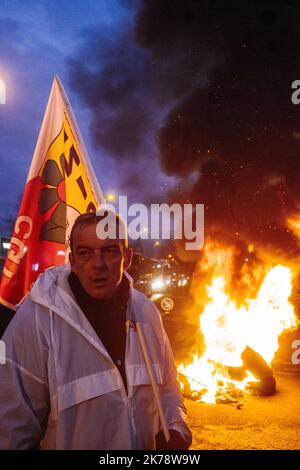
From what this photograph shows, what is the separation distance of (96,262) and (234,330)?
8.66m

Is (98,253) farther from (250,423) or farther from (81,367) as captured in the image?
(250,423)

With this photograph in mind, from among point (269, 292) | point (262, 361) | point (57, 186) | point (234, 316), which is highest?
point (57, 186)

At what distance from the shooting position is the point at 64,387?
1.80 metres

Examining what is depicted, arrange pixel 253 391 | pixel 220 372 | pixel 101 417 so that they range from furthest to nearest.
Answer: pixel 220 372, pixel 253 391, pixel 101 417

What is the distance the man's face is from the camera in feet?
6.70

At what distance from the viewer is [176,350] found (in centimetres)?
1106

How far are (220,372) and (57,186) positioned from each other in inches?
263

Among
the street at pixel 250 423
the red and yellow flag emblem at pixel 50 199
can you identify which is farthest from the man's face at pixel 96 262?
the street at pixel 250 423

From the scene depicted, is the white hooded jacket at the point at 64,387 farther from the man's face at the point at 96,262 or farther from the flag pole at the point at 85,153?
the flag pole at the point at 85,153

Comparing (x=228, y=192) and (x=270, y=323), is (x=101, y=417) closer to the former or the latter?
(x=270, y=323)

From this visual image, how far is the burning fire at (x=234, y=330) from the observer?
7770 mm

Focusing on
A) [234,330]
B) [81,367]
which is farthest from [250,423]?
[81,367]

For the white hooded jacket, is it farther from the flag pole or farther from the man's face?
the flag pole
